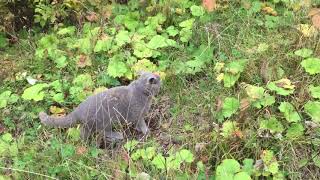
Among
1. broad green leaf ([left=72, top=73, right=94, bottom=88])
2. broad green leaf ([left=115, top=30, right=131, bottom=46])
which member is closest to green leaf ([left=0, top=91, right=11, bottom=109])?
broad green leaf ([left=72, top=73, right=94, bottom=88])

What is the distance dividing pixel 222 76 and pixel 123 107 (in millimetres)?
908

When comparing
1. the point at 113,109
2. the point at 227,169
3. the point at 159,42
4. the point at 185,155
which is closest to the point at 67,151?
the point at 113,109

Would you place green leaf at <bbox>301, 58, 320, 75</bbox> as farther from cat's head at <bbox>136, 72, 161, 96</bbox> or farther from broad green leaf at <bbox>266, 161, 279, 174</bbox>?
cat's head at <bbox>136, 72, 161, 96</bbox>

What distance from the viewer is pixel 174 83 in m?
4.47

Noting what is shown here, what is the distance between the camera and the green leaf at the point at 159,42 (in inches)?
188

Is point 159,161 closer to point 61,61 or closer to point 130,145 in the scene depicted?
point 130,145

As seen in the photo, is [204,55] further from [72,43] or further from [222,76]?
[72,43]

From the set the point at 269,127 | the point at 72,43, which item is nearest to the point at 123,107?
the point at 269,127

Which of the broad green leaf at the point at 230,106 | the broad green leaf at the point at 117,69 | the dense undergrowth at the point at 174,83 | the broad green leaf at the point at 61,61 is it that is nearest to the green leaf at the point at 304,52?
the dense undergrowth at the point at 174,83

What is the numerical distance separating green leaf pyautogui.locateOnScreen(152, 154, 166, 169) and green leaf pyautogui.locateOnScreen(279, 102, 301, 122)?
93 centimetres

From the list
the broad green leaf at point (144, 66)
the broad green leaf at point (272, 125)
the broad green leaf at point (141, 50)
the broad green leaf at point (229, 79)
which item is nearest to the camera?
the broad green leaf at point (272, 125)

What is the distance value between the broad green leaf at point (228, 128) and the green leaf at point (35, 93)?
5.28 feet

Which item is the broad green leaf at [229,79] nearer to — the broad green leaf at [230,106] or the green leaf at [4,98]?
the broad green leaf at [230,106]

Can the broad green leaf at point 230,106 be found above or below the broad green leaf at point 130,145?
above
